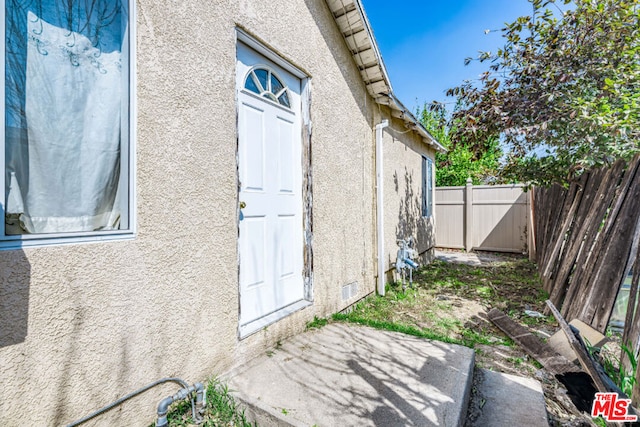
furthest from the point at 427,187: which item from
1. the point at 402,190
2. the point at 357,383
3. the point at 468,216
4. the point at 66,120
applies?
the point at 66,120

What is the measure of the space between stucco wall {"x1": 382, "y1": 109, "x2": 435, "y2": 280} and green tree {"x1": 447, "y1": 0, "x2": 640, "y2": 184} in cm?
148

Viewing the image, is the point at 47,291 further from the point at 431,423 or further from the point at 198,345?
the point at 431,423

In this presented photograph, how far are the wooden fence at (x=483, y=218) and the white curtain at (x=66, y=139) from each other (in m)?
11.8

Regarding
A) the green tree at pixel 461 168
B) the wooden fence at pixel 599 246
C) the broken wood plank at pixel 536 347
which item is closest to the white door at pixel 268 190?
the broken wood plank at pixel 536 347

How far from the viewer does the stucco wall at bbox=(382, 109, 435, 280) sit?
6309mm

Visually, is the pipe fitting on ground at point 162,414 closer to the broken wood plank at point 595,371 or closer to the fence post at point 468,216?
the broken wood plank at point 595,371

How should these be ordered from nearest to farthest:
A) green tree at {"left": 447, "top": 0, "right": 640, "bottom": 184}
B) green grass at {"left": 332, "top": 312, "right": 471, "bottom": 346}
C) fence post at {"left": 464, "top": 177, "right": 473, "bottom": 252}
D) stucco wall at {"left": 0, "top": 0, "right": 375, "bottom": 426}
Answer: stucco wall at {"left": 0, "top": 0, "right": 375, "bottom": 426}, green grass at {"left": 332, "top": 312, "right": 471, "bottom": 346}, green tree at {"left": 447, "top": 0, "right": 640, "bottom": 184}, fence post at {"left": 464, "top": 177, "right": 473, "bottom": 252}

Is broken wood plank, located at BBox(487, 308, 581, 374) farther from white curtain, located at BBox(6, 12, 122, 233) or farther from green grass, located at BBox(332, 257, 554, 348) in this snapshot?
white curtain, located at BBox(6, 12, 122, 233)

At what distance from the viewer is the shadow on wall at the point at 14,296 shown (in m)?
1.49

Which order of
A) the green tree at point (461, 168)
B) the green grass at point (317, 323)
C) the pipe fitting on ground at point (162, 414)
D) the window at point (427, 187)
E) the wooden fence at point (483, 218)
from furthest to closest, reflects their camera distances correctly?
the green tree at point (461, 168)
the wooden fence at point (483, 218)
the window at point (427, 187)
the green grass at point (317, 323)
the pipe fitting on ground at point (162, 414)

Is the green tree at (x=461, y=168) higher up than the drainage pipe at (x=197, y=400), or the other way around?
the green tree at (x=461, y=168)

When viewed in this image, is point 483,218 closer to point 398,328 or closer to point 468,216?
point 468,216

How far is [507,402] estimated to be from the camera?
2.63m

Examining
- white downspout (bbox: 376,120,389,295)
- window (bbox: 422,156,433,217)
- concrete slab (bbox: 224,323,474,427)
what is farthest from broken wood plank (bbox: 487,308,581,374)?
window (bbox: 422,156,433,217)
